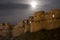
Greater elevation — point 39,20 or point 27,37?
point 39,20

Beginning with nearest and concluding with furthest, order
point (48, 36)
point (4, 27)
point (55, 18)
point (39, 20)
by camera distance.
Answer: point (48, 36)
point (55, 18)
point (39, 20)
point (4, 27)

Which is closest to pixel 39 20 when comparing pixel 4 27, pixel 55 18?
pixel 55 18

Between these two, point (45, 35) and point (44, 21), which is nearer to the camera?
point (45, 35)

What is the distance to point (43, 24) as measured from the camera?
110 feet

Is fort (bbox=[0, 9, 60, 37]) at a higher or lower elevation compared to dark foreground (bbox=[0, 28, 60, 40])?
higher

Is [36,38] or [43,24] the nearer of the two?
[36,38]

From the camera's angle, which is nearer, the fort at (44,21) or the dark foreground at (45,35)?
the dark foreground at (45,35)

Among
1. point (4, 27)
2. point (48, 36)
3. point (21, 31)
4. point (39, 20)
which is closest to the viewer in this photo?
point (48, 36)

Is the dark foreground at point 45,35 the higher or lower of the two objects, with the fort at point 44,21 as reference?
lower

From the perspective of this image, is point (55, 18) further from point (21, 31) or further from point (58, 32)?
point (21, 31)

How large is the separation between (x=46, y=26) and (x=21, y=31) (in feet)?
28.3

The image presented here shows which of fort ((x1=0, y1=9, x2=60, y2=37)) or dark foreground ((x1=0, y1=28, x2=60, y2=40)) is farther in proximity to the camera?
fort ((x1=0, y1=9, x2=60, y2=37))

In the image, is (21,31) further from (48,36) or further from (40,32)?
(48,36)

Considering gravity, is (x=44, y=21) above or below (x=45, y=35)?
above
